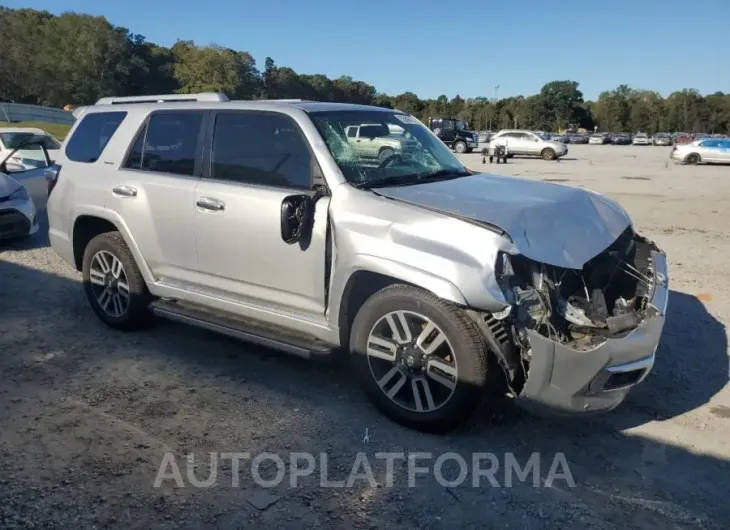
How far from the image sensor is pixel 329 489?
320 cm

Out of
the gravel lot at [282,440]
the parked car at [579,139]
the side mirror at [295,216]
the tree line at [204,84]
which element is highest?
the tree line at [204,84]

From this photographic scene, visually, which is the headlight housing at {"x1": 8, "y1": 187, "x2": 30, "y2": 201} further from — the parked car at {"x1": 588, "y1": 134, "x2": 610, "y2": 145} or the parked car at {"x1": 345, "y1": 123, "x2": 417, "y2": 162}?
the parked car at {"x1": 588, "y1": 134, "x2": 610, "y2": 145}

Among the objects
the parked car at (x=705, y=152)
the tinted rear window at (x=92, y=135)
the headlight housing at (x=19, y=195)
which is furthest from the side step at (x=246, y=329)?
the parked car at (x=705, y=152)

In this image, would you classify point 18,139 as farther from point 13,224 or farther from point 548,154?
point 548,154

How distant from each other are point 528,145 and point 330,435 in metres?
33.1

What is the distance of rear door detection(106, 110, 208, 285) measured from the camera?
471 centimetres

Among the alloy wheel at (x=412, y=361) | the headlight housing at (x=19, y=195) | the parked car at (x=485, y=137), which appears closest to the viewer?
the alloy wheel at (x=412, y=361)

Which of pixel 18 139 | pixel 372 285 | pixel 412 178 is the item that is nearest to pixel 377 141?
pixel 412 178

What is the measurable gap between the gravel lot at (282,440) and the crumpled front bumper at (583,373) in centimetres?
38

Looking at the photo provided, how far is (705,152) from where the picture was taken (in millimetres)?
30578

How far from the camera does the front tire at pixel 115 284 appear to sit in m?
5.21

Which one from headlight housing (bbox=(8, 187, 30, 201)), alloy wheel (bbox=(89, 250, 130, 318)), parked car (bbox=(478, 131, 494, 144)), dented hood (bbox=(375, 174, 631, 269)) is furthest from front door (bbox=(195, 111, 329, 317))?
parked car (bbox=(478, 131, 494, 144))

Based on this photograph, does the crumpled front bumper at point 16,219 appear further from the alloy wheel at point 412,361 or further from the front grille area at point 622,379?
the front grille area at point 622,379

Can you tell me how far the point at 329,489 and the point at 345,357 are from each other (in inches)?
41.4
